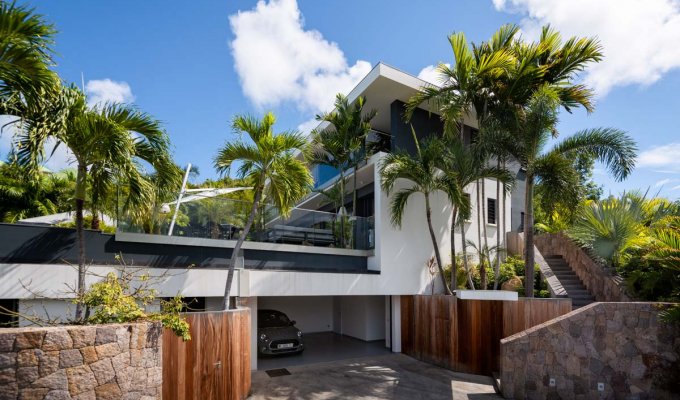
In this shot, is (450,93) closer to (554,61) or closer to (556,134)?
(554,61)

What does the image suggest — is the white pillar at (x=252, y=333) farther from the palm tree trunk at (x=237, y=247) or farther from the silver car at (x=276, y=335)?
the silver car at (x=276, y=335)

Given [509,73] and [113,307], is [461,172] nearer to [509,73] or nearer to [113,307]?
[509,73]

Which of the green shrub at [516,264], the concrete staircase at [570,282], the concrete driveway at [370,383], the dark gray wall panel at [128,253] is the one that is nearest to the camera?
the dark gray wall panel at [128,253]

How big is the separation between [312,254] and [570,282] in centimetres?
851

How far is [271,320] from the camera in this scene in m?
13.4

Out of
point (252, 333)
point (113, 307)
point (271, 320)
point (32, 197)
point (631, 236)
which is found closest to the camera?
point (113, 307)

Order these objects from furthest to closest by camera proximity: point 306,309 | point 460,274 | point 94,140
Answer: point 306,309, point 460,274, point 94,140

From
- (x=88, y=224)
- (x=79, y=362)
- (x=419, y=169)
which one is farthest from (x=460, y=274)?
(x=88, y=224)

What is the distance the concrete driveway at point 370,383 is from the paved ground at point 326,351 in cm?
65

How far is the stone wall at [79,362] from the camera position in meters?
4.21

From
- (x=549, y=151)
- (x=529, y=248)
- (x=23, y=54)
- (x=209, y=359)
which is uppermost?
(x=23, y=54)

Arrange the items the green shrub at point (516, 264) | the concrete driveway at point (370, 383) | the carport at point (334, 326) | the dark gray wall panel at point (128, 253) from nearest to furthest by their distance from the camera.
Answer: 1. the dark gray wall panel at point (128, 253)
2. the concrete driveway at point (370, 383)
3. the carport at point (334, 326)
4. the green shrub at point (516, 264)

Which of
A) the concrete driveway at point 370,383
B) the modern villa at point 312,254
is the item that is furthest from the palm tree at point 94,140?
the concrete driveway at point 370,383

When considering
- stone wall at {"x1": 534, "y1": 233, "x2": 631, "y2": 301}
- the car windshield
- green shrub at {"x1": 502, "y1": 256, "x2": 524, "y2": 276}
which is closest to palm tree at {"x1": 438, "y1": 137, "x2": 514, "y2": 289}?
green shrub at {"x1": 502, "y1": 256, "x2": 524, "y2": 276}
